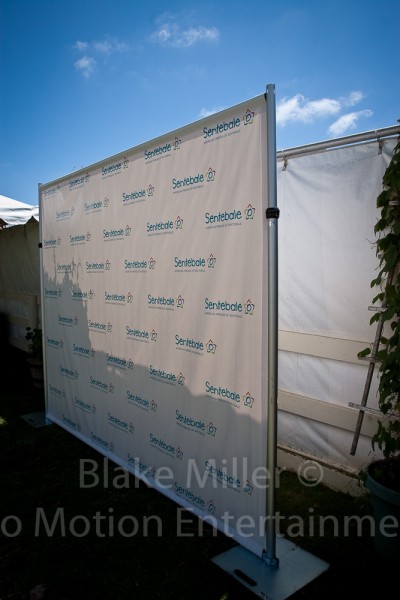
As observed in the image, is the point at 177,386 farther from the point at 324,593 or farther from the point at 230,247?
the point at 324,593

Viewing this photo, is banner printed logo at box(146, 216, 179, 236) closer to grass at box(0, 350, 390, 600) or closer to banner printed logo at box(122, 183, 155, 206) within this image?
banner printed logo at box(122, 183, 155, 206)

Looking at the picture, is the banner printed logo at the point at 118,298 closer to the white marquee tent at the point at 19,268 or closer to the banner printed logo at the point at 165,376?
the banner printed logo at the point at 165,376

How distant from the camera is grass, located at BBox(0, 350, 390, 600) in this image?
7.73ft

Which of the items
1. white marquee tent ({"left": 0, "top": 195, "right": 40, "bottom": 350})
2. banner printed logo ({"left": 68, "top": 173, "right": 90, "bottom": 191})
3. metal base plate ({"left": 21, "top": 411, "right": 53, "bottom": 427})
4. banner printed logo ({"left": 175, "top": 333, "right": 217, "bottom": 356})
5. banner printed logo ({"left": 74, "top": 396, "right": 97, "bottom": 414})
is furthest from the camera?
white marquee tent ({"left": 0, "top": 195, "right": 40, "bottom": 350})

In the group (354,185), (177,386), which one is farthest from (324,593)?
(354,185)

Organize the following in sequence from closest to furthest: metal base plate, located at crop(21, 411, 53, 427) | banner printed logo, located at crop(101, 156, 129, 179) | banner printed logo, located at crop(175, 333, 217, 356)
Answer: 1. banner printed logo, located at crop(175, 333, 217, 356)
2. banner printed logo, located at crop(101, 156, 129, 179)
3. metal base plate, located at crop(21, 411, 53, 427)

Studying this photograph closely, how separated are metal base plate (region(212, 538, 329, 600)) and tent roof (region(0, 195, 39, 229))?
230 inches

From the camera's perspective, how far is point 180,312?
117 inches

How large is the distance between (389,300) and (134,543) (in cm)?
233

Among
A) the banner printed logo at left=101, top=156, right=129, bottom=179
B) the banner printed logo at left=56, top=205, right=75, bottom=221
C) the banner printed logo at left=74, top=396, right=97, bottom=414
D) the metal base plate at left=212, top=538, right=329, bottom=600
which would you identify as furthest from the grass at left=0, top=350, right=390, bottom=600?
the banner printed logo at left=101, top=156, right=129, bottom=179

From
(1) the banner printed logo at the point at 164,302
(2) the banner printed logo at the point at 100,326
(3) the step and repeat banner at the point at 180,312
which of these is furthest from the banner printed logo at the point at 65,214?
(1) the banner printed logo at the point at 164,302

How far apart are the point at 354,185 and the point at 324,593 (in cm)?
266

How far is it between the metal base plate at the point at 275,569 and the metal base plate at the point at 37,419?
312cm

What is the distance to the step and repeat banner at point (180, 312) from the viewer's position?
2.46 meters
